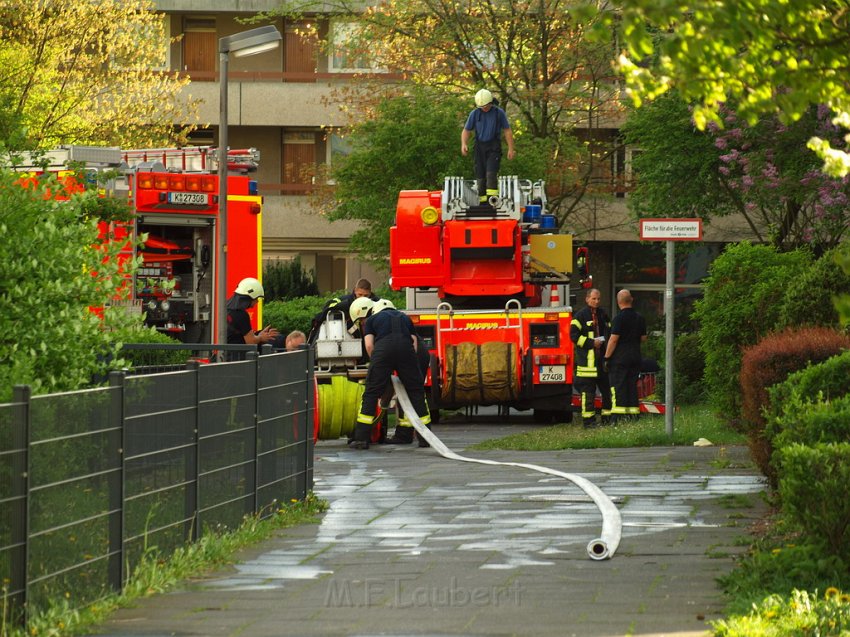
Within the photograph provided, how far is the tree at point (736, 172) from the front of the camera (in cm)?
2706

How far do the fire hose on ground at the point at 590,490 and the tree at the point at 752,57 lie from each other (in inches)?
115

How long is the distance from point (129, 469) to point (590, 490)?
4407 mm

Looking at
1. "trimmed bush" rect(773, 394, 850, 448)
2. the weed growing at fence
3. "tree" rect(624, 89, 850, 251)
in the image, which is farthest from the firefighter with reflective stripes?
"trimmed bush" rect(773, 394, 850, 448)

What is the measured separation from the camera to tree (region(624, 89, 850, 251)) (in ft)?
88.8

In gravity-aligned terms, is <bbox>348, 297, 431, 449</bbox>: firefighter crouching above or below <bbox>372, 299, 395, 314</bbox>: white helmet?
below

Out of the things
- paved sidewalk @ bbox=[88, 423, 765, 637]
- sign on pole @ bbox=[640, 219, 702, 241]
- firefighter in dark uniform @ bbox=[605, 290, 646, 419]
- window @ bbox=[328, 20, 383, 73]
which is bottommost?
paved sidewalk @ bbox=[88, 423, 765, 637]

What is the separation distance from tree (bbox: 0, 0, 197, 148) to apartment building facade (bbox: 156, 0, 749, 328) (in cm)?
594

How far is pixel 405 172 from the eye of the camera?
1222 inches

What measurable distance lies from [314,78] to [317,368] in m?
25.6

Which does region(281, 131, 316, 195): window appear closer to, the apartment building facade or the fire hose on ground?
the apartment building facade

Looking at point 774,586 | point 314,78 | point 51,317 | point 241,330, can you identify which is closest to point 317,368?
point 241,330

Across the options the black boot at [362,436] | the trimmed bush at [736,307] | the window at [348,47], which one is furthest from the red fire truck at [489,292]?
the window at [348,47]

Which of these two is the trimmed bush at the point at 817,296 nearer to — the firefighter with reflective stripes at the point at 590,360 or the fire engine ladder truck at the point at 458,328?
the firefighter with reflective stripes at the point at 590,360

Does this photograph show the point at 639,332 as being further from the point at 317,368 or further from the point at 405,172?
the point at 405,172
